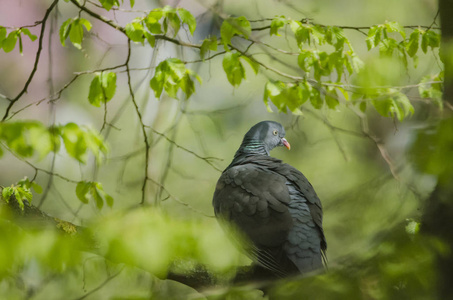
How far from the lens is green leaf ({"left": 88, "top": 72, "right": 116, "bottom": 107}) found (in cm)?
228

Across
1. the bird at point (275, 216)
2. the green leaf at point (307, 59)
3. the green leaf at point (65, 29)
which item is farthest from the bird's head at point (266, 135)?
the green leaf at point (65, 29)

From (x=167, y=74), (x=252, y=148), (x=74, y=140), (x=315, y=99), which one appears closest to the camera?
(x=74, y=140)

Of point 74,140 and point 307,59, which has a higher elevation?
point 307,59

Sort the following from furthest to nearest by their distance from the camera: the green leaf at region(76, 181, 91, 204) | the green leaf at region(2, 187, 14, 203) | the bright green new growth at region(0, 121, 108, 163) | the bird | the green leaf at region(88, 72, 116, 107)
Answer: the green leaf at region(88, 72, 116, 107)
the green leaf at region(76, 181, 91, 204)
the bird
the green leaf at region(2, 187, 14, 203)
the bright green new growth at region(0, 121, 108, 163)

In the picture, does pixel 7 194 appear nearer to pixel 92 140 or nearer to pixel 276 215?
pixel 92 140

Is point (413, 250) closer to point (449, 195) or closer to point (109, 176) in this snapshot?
point (449, 195)

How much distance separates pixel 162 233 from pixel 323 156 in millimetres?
3740

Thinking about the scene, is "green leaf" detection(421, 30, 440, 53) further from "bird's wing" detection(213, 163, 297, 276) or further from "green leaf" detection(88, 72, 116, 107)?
"green leaf" detection(88, 72, 116, 107)

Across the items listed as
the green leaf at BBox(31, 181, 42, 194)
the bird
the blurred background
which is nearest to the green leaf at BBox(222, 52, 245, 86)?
the bird

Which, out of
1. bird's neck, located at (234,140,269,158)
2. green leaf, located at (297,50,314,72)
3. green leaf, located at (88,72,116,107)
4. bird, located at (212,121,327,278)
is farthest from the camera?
bird's neck, located at (234,140,269,158)

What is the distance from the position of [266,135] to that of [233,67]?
0.63m

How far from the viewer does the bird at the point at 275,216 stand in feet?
6.78

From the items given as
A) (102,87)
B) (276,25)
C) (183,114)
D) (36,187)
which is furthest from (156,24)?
(183,114)

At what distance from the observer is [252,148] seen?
107 inches
